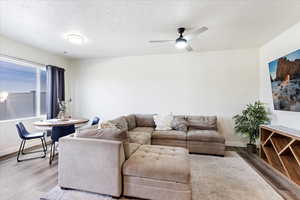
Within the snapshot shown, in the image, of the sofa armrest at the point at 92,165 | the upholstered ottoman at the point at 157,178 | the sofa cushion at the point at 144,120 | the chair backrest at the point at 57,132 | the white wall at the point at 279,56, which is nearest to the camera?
the upholstered ottoman at the point at 157,178

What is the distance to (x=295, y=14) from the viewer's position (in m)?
2.31

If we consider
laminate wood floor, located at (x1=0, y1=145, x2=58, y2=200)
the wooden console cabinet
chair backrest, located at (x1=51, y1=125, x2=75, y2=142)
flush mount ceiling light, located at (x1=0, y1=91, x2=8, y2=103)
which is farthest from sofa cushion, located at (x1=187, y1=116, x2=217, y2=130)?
flush mount ceiling light, located at (x1=0, y1=91, x2=8, y2=103)

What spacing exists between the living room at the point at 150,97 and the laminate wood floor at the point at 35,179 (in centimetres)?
2

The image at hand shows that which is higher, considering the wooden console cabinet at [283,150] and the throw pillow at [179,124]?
the throw pillow at [179,124]

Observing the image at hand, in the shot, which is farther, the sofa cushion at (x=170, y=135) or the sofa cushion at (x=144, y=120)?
the sofa cushion at (x=144, y=120)

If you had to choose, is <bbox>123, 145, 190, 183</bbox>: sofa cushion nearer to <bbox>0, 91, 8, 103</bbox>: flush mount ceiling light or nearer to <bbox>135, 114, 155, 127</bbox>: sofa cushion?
<bbox>135, 114, 155, 127</bbox>: sofa cushion

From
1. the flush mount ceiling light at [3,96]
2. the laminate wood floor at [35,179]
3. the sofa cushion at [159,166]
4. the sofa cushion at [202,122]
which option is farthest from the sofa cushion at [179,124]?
the flush mount ceiling light at [3,96]

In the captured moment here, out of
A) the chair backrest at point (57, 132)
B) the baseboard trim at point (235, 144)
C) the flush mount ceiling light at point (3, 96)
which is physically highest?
the flush mount ceiling light at point (3, 96)

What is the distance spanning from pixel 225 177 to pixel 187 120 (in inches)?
68.8

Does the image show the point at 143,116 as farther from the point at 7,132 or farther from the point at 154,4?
the point at 7,132

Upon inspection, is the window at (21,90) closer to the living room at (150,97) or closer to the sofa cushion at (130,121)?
the living room at (150,97)

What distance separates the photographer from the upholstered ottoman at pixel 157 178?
170 cm

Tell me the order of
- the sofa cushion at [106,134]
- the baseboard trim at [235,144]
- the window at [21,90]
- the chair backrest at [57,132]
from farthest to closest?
the baseboard trim at [235,144] < the window at [21,90] < the chair backrest at [57,132] < the sofa cushion at [106,134]

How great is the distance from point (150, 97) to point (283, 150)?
319cm
